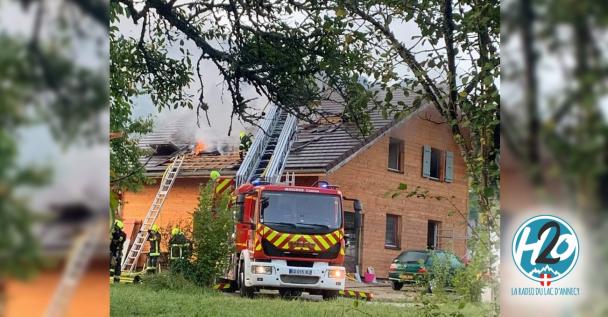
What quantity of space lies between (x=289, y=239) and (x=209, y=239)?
143 centimetres

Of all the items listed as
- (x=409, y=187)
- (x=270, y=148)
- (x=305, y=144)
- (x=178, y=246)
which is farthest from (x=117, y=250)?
(x=305, y=144)

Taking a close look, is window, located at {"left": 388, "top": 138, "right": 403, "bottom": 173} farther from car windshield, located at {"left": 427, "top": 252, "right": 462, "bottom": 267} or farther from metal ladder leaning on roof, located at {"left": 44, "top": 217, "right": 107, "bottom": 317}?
metal ladder leaning on roof, located at {"left": 44, "top": 217, "right": 107, "bottom": 317}

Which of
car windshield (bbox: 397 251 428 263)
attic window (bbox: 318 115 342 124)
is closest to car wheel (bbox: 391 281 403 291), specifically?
car windshield (bbox: 397 251 428 263)

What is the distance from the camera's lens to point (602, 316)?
2348 mm

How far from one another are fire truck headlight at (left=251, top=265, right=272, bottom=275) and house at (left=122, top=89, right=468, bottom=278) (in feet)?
2.45

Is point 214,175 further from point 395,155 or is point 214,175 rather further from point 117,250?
point 117,250

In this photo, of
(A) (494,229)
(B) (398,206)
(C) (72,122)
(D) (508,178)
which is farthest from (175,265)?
(C) (72,122)

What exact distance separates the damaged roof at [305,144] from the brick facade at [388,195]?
123mm

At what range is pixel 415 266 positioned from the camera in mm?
5797

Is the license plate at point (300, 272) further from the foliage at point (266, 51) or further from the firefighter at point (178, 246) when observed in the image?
the foliage at point (266, 51)

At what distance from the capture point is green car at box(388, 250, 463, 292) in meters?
5.33

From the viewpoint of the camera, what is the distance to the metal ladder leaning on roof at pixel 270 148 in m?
6.12

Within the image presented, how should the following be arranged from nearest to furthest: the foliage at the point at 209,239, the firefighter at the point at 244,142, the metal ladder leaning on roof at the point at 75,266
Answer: the metal ladder leaning on roof at the point at 75,266 → the firefighter at the point at 244,142 → the foliage at the point at 209,239

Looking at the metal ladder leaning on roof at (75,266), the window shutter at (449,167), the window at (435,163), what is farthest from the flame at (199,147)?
the metal ladder leaning on roof at (75,266)
